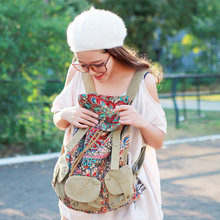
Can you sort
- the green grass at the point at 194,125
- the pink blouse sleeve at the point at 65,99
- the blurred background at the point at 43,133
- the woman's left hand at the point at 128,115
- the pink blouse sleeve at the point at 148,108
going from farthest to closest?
the green grass at the point at 194,125 < the blurred background at the point at 43,133 < the pink blouse sleeve at the point at 65,99 < the pink blouse sleeve at the point at 148,108 < the woman's left hand at the point at 128,115

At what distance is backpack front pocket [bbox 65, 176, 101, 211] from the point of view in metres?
1.98

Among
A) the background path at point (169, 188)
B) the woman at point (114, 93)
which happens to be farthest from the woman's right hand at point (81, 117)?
the background path at point (169, 188)

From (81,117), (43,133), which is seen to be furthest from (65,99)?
(43,133)

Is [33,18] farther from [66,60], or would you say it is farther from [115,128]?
[115,128]

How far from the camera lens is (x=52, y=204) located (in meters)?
4.55

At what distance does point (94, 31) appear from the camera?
1896 mm

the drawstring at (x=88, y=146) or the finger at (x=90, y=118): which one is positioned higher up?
the finger at (x=90, y=118)

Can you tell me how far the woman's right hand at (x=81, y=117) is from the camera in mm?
2047

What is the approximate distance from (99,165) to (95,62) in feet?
1.58

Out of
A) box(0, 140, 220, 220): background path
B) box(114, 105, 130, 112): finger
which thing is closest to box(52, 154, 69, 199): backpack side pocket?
box(114, 105, 130, 112): finger

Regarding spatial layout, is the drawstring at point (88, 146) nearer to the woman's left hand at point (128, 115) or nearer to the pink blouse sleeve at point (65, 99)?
the woman's left hand at point (128, 115)

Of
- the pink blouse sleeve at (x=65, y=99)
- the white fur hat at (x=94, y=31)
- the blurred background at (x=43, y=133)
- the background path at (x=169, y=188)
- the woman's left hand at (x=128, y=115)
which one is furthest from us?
the blurred background at (x=43, y=133)

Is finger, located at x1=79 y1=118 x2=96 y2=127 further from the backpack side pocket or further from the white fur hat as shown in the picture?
the white fur hat

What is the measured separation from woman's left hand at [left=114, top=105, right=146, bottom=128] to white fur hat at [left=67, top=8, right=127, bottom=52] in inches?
11.5
